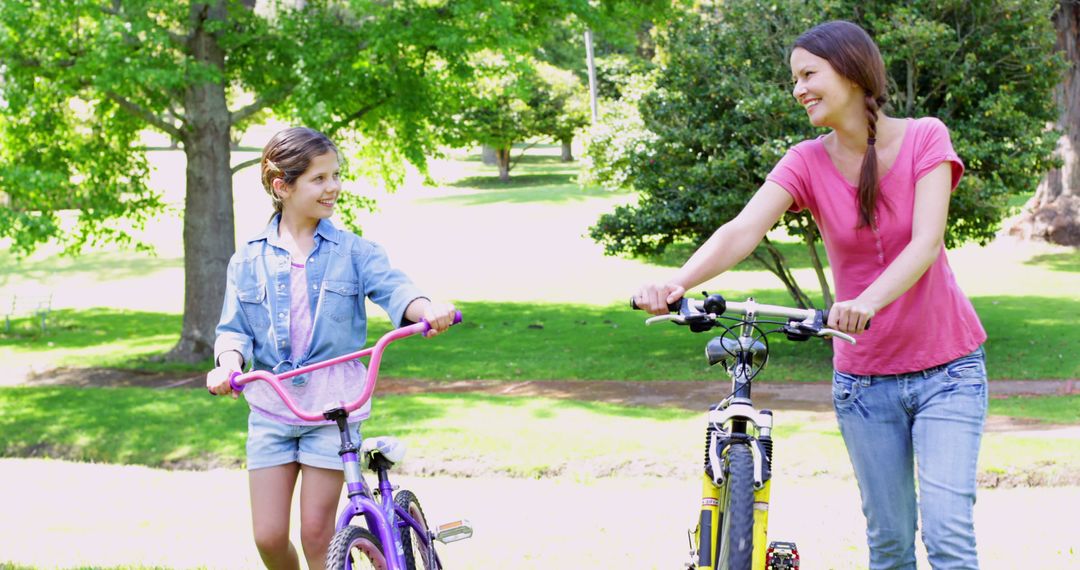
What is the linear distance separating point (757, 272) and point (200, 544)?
22.5 metres

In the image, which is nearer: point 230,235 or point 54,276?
point 230,235

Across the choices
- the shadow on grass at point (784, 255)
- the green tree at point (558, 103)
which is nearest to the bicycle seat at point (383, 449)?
the shadow on grass at point (784, 255)

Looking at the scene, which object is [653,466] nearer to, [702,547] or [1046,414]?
[1046,414]

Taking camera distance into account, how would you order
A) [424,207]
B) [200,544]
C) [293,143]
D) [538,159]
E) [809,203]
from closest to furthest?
1. [809,203]
2. [293,143]
3. [200,544]
4. [424,207]
5. [538,159]

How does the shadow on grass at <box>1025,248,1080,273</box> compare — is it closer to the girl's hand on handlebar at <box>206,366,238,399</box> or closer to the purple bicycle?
the purple bicycle

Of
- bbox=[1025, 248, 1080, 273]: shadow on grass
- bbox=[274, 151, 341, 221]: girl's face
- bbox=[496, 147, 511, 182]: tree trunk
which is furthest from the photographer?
bbox=[496, 147, 511, 182]: tree trunk

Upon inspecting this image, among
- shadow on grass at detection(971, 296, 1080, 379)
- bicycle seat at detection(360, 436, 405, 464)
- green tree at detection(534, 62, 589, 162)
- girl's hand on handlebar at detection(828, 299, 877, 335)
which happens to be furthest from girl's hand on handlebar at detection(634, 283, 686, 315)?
green tree at detection(534, 62, 589, 162)

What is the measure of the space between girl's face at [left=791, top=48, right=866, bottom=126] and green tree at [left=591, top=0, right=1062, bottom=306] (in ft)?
37.8

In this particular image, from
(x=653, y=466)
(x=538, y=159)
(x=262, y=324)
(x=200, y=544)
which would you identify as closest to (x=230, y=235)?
(x=653, y=466)

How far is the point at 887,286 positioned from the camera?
3.59 meters

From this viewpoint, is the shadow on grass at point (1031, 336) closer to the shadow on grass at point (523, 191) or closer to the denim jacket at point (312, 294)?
the denim jacket at point (312, 294)

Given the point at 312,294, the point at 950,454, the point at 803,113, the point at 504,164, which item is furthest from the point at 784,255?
the point at 950,454

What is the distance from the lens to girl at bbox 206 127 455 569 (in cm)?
421

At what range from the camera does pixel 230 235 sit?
19.4m
